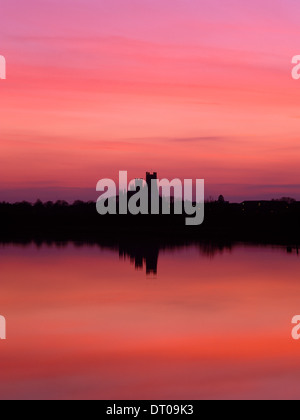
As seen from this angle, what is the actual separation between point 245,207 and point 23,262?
124m

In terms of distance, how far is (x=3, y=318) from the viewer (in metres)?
23.8

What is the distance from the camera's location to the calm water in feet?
51.5

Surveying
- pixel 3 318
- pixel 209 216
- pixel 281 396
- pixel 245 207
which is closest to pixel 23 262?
pixel 3 318

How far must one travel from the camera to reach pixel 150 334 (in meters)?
20.9

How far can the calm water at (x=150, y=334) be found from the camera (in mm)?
15695

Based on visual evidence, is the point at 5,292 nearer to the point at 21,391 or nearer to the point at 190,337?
the point at 190,337

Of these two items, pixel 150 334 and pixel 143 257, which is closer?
pixel 150 334

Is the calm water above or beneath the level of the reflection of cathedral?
beneath

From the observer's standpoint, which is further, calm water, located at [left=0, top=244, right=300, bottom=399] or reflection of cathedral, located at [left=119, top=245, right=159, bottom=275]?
reflection of cathedral, located at [left=119, top=245, right=159, bottom=275]

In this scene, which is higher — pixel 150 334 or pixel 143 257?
pixel 143 257

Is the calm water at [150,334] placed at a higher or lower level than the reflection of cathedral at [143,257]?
lower

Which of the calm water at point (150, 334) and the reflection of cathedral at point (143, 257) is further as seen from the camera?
the reflection of cathedral at point (143, 257)
